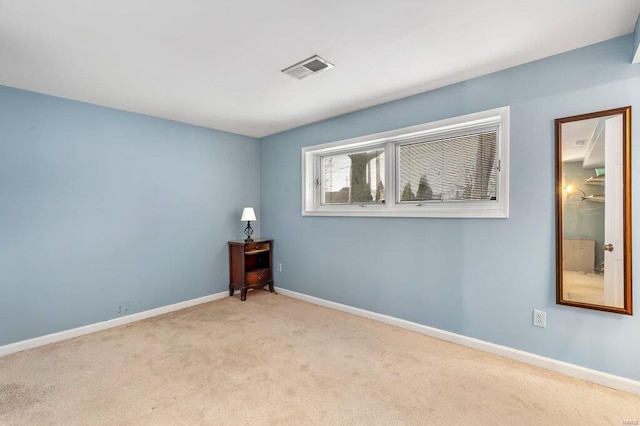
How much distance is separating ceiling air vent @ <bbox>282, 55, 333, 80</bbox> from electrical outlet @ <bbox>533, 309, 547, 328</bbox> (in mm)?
2459

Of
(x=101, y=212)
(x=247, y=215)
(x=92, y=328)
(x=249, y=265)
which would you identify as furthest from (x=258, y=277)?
(x=101, y=212)

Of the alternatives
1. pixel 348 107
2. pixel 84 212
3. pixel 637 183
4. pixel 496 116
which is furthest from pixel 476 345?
pixel 84 212

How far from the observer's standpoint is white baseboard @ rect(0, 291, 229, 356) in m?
2.62

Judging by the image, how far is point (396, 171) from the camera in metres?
3.23

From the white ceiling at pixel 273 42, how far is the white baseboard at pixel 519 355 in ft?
7.38

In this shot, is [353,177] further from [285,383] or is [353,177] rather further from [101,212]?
[101,212]

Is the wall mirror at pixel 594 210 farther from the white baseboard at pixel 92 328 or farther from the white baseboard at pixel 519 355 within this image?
the white baseboard at pixel 92 328

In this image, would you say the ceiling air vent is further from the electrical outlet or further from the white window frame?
the electrical outlet

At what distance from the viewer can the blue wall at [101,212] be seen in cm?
265

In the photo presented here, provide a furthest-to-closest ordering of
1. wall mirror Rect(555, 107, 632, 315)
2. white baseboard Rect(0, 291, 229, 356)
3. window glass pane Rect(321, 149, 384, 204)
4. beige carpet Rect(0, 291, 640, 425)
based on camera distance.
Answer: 1. window glass pane Rect(321, 149, 384, 204)
2. white baseboard Rect(0, 291, 229, 356)
3. wall mirror Rect(555, 107, 632, 315)
4. beige carpet Rect(0, 291, 640, 425)

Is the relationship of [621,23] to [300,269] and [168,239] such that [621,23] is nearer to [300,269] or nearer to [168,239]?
[300,269]

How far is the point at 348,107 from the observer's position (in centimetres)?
329

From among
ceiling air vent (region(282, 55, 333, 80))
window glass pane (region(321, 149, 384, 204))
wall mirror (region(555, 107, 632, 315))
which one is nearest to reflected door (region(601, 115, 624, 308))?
wall mirror (region(555, 107, 632, 315))

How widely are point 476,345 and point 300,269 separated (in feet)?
7.33
